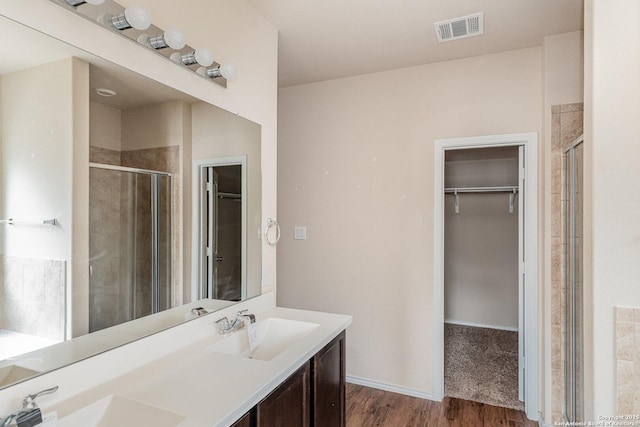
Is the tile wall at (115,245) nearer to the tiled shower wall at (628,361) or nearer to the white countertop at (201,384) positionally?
the white countertop at (201,384)

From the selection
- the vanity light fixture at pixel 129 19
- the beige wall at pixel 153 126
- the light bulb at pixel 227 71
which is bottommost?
the beige wall at pixel 153 126

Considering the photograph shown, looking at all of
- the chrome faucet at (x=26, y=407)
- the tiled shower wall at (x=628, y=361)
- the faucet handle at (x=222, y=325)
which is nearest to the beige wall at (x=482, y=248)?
the tiled shower wall at (x=628, y=361)

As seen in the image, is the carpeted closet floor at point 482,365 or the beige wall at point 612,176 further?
the carpeted closet floor at point 482,365

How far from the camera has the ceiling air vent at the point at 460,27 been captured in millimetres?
2225

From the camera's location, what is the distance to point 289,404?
4.68 feet

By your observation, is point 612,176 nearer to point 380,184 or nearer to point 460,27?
point 460,27

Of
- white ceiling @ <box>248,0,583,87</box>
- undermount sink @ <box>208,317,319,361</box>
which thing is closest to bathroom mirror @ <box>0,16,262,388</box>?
undermount sink @ <box>208,317,319,361</box>

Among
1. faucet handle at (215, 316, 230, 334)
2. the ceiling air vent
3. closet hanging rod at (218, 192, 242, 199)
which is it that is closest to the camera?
faucet handle at (215, 316, 230, 334)

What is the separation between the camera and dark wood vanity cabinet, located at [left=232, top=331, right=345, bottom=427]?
127 cm

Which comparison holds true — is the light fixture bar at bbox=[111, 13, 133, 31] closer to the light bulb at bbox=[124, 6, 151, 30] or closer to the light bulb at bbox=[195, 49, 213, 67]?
the light bulb at bbox=[124, 6, 151, 30]

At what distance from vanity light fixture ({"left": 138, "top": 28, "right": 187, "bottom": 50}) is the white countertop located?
1242 mm

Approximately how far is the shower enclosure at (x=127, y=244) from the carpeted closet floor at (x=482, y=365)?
2.54 m

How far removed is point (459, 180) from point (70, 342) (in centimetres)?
428

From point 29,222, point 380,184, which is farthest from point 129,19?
point 380,184
